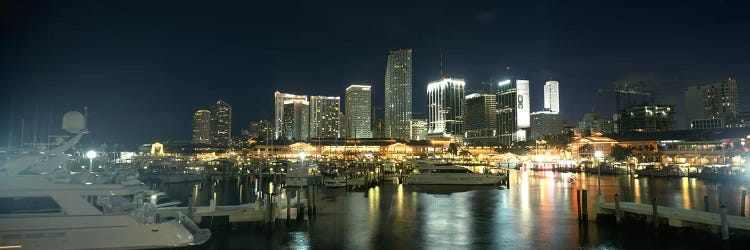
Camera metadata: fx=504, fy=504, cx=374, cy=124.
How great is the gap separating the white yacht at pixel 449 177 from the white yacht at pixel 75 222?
138 ft

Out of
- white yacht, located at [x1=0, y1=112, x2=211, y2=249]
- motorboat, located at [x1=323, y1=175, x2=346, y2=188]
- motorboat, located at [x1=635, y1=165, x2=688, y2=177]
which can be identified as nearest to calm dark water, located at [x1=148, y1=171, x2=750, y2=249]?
white yacht, located at [x1=0, y1=112, x2=211, y2=249]

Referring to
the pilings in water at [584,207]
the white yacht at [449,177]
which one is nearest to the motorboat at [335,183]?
the white yacht at [449,177]

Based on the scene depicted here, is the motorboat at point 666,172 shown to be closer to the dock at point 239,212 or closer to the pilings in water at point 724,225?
the pilings in water at point 724,225

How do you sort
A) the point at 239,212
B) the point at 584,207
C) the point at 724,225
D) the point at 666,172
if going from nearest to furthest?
the point at 724,225 → the point at 239,212 → the point at 584,207 → the point at 666,172

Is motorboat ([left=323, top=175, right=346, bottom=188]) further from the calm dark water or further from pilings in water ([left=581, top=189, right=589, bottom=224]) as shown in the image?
pilings in water ([left=581, top=189, right=589, bottom=224])

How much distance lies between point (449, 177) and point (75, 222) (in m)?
45.5

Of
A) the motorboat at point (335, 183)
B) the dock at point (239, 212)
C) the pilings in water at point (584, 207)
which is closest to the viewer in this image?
the dock at point (239, 212)

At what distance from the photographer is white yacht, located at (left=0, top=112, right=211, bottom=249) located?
45.6 ft

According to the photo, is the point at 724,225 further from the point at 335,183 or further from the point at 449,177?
the point at 335,183

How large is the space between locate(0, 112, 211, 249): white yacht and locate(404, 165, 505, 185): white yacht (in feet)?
138

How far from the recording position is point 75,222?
14.2 m

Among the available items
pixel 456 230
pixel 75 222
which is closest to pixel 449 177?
pixel 456 230

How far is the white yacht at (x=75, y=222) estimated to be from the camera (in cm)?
1390

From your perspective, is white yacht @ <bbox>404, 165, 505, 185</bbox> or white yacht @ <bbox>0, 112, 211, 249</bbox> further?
white yacht @ <bbox>404, 165, 505, 185</bbox>
